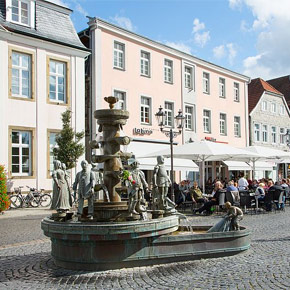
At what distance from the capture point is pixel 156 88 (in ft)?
84.7

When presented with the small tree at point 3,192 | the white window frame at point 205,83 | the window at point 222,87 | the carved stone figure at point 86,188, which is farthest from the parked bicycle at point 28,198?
the window at point 222,87

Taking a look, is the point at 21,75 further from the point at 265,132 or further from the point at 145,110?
the point at 265,132

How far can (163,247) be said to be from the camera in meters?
7.08

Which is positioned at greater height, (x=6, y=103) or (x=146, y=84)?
(x=146, y=84)

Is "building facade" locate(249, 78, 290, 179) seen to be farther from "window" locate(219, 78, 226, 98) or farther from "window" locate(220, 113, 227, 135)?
"window" locate(219, 78, 226, 98)

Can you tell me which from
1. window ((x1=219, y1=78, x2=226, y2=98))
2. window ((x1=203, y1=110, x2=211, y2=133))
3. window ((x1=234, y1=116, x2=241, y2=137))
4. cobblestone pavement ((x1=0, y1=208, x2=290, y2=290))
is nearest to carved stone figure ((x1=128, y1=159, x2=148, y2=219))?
cobblestone pavement ((x1=0, y1=208, x2=290, y2=290))

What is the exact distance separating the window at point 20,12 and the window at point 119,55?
531cm

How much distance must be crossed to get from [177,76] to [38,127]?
11132 mm

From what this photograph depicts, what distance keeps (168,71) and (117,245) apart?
21.4 metres

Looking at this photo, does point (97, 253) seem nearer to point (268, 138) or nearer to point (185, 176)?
point (185, 176)

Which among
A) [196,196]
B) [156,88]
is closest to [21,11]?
[156,88]

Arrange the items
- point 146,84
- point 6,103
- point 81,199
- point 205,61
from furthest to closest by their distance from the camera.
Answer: point 205,61 → point 146,84 → point 6,103 → point 81,199

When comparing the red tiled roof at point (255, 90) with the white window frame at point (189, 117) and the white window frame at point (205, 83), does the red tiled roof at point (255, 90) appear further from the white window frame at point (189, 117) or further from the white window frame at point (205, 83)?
the white window frame at point (189, 117)

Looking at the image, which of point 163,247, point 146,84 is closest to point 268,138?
point 146,84
